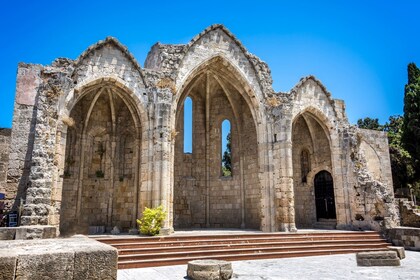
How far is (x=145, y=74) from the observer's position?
12.8 metres

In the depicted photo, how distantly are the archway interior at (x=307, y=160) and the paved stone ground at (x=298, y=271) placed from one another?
7836 millimetres

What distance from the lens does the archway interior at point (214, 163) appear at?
15.8 m

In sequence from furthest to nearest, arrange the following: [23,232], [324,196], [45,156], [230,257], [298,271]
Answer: [324,196], [45,156], [230,257], [298,271], [23,232]

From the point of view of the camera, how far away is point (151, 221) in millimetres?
Result: 10812

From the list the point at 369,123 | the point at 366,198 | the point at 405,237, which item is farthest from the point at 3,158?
the point at 369,123

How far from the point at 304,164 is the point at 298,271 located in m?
11.0

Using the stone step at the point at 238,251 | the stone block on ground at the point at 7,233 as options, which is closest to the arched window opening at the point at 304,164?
the stone step at the point at 238,251

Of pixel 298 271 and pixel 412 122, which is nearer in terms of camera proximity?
pixel 298 271

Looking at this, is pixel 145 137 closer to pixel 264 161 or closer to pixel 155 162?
pixel 155 162

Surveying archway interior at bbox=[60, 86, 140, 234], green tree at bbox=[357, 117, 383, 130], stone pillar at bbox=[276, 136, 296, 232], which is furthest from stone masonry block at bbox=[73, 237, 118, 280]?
green tree at bbox=[357, 117, 383, 130]

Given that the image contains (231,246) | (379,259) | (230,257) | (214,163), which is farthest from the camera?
(214,163)

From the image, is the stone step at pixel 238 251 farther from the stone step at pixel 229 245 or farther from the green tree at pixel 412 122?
the green tree at pixel 412 122

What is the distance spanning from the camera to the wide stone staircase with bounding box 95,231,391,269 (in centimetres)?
884

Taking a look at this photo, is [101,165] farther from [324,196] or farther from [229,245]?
[324,196]
